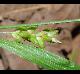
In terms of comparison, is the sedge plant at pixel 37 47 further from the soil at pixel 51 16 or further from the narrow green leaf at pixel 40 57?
the soil at pixel 51 16

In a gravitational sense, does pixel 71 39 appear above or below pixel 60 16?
below

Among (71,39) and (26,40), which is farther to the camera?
(71,39)

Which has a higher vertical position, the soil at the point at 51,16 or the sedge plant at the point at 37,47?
the sedge plant at the point at 37,47

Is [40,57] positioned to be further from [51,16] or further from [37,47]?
[51,16]

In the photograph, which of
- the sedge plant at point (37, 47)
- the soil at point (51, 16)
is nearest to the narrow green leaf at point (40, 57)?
the sedge plant at point (37, 47)

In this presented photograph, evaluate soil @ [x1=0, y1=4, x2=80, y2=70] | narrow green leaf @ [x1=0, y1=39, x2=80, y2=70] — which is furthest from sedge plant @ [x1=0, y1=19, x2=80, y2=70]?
soil @ [x1=0, y1=4, x2=80, y2=70]

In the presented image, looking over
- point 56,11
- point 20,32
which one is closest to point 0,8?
point 56,11

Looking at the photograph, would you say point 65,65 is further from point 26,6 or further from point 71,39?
point 26,6

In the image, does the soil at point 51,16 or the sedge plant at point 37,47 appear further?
the soil at point 51,16

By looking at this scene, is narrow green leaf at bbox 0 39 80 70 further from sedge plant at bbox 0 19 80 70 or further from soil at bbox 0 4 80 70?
soil at bbox 0 4 80 70

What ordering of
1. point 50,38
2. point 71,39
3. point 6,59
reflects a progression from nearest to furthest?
point 50,38 < point 6,59 < point 71,39

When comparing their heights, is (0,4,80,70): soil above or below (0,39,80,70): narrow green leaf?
below
